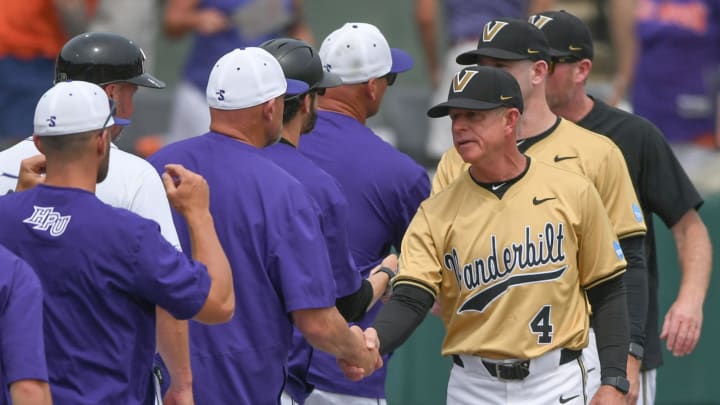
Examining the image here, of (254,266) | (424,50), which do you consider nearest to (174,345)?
(254,266)

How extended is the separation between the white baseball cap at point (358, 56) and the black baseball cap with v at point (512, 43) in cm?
56

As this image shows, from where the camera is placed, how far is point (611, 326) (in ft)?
20.0

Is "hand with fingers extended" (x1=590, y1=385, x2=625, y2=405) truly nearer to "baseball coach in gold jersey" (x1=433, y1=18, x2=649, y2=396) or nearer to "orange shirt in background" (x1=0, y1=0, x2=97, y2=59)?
"baseball coach in gold jersey" (x1=433, y1=18, x2=649, y2=396)

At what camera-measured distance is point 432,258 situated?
6102mm

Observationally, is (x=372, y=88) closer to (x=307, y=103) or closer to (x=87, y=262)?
(x=307, y=103)

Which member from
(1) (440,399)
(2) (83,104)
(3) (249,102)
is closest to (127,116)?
(3) (249,102)

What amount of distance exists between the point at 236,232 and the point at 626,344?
1513mm

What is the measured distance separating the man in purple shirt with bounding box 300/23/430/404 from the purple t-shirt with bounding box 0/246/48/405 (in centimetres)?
224

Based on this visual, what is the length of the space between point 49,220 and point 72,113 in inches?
13.2

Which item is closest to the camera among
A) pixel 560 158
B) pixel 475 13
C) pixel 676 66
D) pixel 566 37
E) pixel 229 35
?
pixel 560 158

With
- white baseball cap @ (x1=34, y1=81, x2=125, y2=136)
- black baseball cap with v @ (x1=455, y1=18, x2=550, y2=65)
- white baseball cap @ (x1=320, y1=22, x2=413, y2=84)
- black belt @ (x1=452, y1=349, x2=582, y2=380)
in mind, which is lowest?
black belt @ (x1=452, y1=349, x2=582, y2=380)

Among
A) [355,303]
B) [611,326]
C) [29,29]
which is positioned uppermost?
[29,29]

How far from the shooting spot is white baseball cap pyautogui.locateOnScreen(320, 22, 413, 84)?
712cm

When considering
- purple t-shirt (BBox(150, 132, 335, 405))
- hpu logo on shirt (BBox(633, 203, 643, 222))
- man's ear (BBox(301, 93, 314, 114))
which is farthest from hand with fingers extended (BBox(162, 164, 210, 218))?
hpu logo on shirt (BBox(633, 203, 643, 222))
